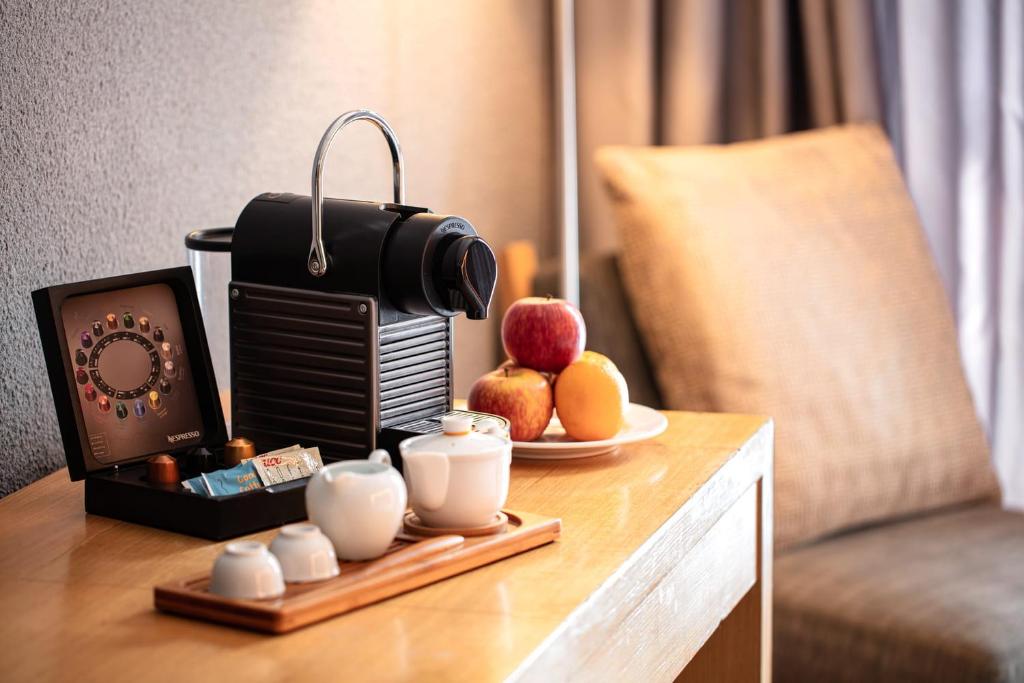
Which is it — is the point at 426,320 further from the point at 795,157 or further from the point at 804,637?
the point at 795,157

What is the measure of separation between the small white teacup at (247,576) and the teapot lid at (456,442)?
14 cm

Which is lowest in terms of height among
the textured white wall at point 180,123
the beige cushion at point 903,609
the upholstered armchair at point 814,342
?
the beige cushion at point 903,609

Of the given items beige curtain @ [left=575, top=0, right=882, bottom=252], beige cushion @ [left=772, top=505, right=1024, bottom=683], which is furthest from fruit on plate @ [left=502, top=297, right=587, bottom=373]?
beige curtain @ [left=575, top=0, right=882, bottom=252]

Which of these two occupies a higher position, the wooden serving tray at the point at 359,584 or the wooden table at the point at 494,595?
the wooden serving tray at the point at 359,584

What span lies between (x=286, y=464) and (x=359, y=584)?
7.3 inches

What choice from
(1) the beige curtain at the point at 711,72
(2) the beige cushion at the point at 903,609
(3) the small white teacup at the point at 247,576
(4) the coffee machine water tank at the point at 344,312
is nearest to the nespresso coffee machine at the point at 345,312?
(4) the coffee machine water tank at the point at 344,312

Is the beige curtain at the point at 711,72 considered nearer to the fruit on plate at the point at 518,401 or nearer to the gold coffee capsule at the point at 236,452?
the fruit on plate at the point at 518,401

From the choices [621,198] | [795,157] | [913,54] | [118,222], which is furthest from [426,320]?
[913,54]

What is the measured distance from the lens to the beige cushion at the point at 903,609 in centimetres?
137

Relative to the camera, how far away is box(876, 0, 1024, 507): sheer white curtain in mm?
1980

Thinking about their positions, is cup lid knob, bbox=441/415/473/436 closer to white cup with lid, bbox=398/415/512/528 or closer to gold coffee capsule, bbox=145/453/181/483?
white cup with lid, bbox=398/415/512/528

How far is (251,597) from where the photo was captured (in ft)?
2.17

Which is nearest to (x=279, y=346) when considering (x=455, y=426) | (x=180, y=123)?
(x=455, y=426)

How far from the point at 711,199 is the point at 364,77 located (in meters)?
0.54
